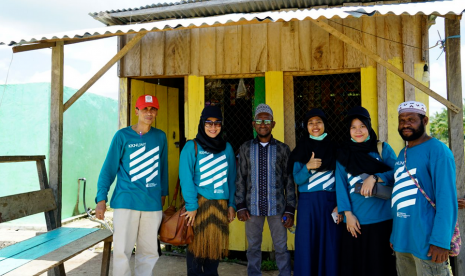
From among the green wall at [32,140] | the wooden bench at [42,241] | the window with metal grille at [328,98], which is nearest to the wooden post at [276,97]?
the window with metal grille at [328,98]

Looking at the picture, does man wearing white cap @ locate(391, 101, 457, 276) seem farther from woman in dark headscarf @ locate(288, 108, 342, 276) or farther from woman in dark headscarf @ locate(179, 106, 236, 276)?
woman in dark headscarf @ locate(179, 106, 236, 276)

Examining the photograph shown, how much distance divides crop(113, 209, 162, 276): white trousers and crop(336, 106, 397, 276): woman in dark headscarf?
169 centimetres

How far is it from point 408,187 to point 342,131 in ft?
7.46

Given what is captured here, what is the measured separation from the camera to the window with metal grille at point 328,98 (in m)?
4.53

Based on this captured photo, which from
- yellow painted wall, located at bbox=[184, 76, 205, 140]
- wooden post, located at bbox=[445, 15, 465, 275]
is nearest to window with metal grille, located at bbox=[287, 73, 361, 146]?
yellow painted wall, located at bbox=[184, 76, 205, 140]

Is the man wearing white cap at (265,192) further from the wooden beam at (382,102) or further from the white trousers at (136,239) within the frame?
the wooden beam at (382,102)

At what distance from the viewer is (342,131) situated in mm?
4531

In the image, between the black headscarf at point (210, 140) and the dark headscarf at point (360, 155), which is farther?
the black headscarf at point (210, 140)

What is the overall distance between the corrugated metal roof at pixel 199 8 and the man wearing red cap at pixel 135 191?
197 cm

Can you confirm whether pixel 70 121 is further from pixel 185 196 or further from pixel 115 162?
pixel 185 196

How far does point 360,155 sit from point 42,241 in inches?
111

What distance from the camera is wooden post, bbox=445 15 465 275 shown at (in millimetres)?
2992

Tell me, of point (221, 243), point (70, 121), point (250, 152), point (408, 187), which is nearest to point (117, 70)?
point (250, 152)

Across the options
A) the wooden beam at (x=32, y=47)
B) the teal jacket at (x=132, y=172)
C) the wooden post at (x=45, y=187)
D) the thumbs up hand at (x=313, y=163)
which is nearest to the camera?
the thumbs up hand at (x=313, y=163)
